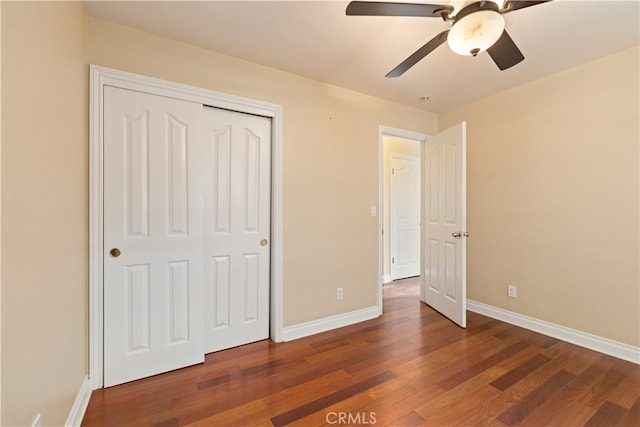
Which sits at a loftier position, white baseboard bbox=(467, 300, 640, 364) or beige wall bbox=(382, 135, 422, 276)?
beige wall bbox=(382, 135, 422, 276)

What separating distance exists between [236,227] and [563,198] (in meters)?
2.92

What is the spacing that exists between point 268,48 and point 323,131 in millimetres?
857

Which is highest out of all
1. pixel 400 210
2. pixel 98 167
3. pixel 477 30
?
pixel 477 30

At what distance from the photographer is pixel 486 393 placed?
1759 millimetres

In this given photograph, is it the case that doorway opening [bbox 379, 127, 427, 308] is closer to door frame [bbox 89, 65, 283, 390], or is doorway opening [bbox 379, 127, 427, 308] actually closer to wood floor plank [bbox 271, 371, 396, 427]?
wood floor plank [bbox 271, 371, 396, 427]

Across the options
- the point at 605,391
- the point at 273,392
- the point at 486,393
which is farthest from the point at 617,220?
the point at 273,392

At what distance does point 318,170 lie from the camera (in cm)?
268

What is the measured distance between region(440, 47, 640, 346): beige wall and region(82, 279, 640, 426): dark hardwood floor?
47 cm

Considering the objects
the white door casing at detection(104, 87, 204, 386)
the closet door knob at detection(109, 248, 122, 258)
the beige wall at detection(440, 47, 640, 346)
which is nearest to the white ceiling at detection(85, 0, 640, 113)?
the beige wall at detection(440, 47, 640, 346)

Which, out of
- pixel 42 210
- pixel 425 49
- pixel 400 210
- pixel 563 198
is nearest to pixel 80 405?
pixel 42 210

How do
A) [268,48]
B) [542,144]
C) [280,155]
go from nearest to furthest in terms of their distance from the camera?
[268,48]
[280,155]
[542,144]

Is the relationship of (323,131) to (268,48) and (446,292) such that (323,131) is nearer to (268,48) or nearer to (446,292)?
(268,48)

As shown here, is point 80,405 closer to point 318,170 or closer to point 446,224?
point 318,170

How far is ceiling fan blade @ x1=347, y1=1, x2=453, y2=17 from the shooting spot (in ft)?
4.17
